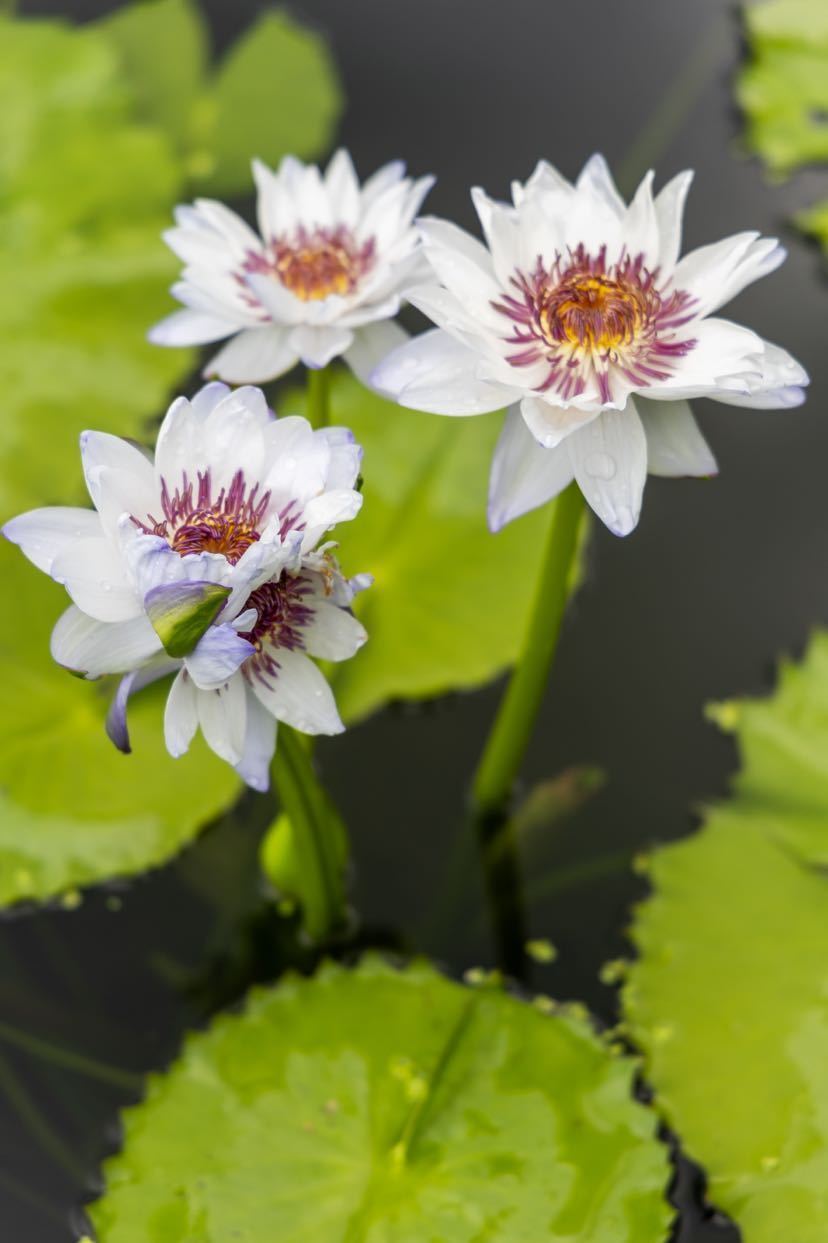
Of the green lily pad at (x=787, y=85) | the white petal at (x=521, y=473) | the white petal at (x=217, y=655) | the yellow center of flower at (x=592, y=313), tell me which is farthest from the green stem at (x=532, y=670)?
the green lily pad at (x=787, y=85)

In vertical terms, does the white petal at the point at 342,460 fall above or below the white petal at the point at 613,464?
below

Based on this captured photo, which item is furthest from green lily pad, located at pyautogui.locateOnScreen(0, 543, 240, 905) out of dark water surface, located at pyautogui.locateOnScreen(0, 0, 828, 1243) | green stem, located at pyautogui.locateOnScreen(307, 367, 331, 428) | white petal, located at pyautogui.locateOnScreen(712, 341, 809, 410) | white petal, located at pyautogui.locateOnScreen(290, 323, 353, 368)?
white petal, located at pyautogui.locateOnScreen(712, 341, 809, 410)

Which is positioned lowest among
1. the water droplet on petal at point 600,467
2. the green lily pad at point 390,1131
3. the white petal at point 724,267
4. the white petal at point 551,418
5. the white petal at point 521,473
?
the green lily pad at point 390,1131

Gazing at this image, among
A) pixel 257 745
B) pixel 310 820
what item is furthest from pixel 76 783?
pixel 257 745

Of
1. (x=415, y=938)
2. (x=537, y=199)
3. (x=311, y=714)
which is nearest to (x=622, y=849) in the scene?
(x=415, y=938)

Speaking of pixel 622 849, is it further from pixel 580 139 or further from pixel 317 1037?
pixel 580 139

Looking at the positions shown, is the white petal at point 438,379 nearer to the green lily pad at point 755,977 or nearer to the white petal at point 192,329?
the white petal at point 192,329

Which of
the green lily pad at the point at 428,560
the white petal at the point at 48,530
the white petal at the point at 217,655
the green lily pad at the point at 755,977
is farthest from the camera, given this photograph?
the green lily pad at the point at 428,560
